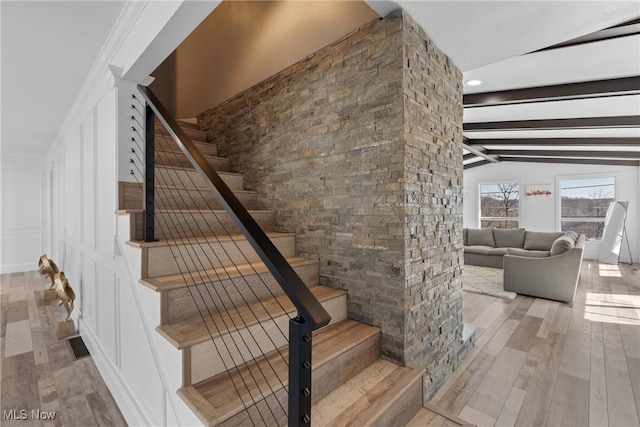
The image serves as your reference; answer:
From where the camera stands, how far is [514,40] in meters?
1.99

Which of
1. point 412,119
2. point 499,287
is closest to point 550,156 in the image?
point 499,287

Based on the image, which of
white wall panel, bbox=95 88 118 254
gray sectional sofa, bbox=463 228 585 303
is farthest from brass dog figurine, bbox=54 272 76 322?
gray sectional sofa, bbox=463 228 585 303

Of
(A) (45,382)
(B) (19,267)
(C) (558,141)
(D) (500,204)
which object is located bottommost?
(A) (45,382)

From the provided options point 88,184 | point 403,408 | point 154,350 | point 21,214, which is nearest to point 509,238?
point 403,408

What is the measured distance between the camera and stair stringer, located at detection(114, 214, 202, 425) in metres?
1.36

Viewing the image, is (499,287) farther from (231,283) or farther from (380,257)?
(231,283)

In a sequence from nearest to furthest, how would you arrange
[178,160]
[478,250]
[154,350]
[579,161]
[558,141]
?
[154,350] → [178,160] → [558,141] → [478,250] → [579,161]

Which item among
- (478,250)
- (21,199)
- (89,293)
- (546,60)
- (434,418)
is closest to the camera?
(434,418)

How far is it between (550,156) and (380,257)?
26.7 feet

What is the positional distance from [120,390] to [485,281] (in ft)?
17.8

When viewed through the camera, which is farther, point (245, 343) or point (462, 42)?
point (462, 42)

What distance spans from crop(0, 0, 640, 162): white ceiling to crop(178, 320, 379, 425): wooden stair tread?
80.3 inches

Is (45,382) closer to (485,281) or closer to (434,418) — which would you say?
(434,418)

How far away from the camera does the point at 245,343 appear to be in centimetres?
151
